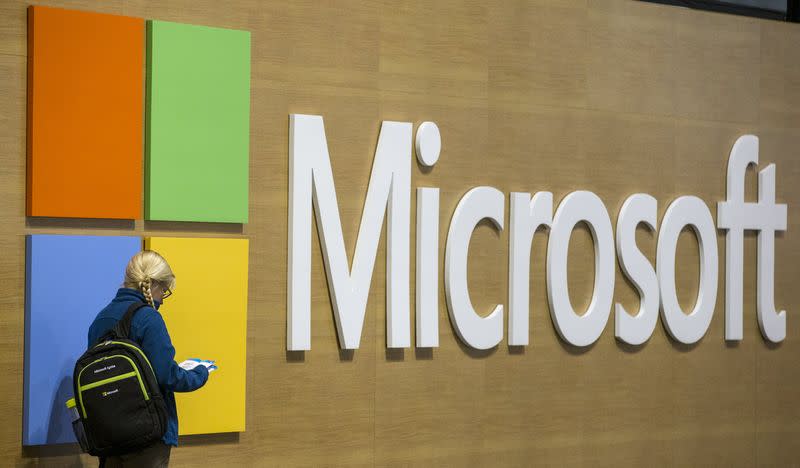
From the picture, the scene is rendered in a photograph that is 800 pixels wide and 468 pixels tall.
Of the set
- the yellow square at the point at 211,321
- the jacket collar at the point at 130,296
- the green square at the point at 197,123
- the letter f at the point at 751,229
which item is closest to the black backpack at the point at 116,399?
the jacket collar at the point at 130,296

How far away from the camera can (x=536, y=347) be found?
656 centimetres

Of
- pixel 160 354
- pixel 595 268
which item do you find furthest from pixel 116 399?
pixel 595 268

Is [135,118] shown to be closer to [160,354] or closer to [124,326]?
[124,326]

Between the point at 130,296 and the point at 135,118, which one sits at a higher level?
the point at 135,118

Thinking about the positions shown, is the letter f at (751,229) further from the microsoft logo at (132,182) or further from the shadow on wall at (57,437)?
the shadow on wall at (57,437)

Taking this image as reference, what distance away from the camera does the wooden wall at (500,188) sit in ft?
18.7

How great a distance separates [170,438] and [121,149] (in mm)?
1595

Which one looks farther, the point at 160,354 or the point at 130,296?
the point at 130,296

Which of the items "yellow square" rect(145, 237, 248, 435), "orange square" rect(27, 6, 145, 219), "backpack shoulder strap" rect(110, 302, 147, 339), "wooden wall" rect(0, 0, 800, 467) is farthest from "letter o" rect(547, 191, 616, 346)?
"backpack shoulder strap" rect(110, 302, 147, 339)

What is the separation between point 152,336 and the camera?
434 centimetres

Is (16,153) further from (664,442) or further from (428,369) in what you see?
(664,442)

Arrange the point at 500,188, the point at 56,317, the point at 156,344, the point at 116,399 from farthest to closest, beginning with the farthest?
the point at 500,188 → the point at 56,317 → the point at 156,344 → the point at 116,399

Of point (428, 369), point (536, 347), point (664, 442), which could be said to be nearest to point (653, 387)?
point (664, 442)

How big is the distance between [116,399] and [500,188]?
116 inches
